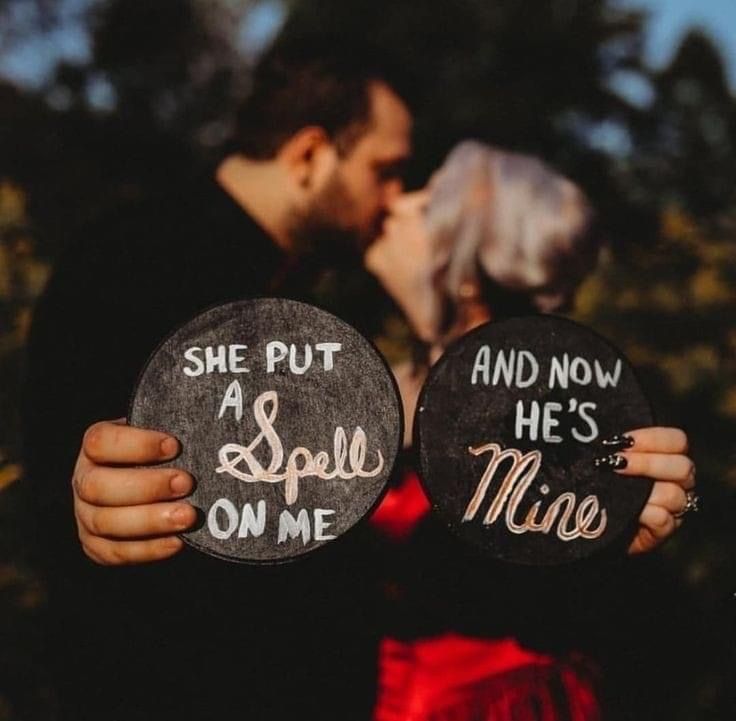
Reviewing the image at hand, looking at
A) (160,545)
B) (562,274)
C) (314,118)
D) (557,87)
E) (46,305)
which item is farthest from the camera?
(557,87)

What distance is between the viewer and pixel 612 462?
4.00 feet

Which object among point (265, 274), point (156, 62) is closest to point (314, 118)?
point (265, 274)

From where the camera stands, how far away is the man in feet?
3.70

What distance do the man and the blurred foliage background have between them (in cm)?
36

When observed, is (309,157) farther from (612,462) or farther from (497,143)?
(497,143)

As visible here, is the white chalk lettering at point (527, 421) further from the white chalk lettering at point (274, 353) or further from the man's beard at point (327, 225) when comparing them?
the man's beard at point (327, 225)

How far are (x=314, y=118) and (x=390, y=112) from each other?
0.47 feet

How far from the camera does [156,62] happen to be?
5855 millimetres

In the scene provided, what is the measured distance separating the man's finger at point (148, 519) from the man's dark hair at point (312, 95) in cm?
97

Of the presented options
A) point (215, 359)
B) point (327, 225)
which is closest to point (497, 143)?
point (327, 225)

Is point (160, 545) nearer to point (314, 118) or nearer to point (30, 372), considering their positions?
point (30, 372)

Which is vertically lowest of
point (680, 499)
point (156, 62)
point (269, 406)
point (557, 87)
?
point (680, 499)

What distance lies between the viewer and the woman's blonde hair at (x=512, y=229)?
2188 millimetres

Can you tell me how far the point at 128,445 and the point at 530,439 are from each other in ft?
1.53
